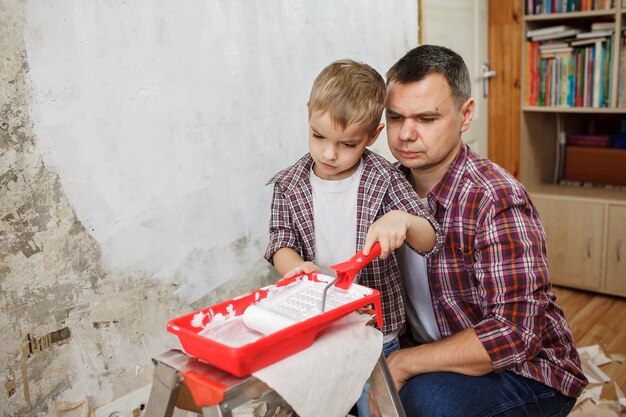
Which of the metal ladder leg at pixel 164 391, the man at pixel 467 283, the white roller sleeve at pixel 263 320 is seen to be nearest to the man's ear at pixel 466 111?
the man at pixel 467 283

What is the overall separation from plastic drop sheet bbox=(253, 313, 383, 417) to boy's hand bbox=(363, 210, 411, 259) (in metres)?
0.16

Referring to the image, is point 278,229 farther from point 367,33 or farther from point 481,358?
point 367,33

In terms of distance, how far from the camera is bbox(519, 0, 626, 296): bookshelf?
121 inches

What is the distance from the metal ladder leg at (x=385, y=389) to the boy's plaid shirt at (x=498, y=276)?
34 centimetres

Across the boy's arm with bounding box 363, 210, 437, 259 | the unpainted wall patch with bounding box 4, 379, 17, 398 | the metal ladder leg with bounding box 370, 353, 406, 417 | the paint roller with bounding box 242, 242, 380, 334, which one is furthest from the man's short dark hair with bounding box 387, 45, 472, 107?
the unpainted wall patch with bounding box 4, 379, 17, 398

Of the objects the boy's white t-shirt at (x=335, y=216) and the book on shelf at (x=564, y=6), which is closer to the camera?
the boy's white t-shirt at (x=335, y=216)

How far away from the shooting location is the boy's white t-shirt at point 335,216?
1.48 meters

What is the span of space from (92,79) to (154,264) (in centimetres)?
50

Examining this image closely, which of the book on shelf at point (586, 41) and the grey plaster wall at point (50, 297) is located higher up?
the book on shelf at point (586, 41)

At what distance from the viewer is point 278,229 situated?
5.02 feet

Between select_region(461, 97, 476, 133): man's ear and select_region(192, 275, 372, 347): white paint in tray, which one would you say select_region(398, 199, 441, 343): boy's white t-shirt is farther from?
select_region(192, 275, 372, 347): white paint in tray

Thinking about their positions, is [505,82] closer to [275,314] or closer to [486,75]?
[486,75]

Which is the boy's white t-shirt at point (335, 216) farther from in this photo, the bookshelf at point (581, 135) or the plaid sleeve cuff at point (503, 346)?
the bookshelf at point (581, 135)

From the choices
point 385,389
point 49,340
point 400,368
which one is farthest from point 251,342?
point 49,340
